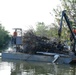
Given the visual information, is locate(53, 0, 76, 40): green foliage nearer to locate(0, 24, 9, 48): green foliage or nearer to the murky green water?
the murky green water

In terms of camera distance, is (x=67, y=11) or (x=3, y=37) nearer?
(x=67, y=11)

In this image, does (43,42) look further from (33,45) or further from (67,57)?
(67,57)

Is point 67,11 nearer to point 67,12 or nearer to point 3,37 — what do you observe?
point 67,12

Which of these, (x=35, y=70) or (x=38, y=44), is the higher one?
(x=38, y=44)

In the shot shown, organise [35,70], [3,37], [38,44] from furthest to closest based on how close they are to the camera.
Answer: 1. [3,37]
2. [38,44]
3. [35,70]

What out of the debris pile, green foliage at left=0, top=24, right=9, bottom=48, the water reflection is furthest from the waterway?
green foliage at left=0, top=24, right=9, bottom=48

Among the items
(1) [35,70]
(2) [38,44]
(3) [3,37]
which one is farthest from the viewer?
(3) [3,37]

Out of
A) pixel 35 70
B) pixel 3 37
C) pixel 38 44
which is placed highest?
pixel 3 37

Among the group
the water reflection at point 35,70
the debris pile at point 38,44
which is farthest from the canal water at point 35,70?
the debris pile at point 38,44

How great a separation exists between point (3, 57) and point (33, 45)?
3739 mm

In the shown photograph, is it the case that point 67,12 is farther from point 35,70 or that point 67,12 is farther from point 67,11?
point 35,70

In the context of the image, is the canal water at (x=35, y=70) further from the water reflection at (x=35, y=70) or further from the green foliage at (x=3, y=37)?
the green foliage at (x=3, y=37)

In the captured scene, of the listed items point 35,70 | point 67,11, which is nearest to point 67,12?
point 67,11

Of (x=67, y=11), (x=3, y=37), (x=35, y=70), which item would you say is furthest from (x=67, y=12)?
(x=3, y=37)
